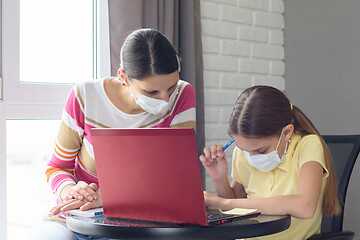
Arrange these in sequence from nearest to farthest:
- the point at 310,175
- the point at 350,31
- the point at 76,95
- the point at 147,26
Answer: the point at 310,175 → the point at 76,95 → the point at 147,26 → the point at 350,31

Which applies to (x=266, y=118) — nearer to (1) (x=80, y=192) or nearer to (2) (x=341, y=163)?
(2) (x=341, y=163)

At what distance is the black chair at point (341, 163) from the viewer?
1.42 meters

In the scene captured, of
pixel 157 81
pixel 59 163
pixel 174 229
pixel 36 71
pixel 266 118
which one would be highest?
pixel 36 71

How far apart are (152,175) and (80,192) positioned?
42cm

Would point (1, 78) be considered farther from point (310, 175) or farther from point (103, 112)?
point (310, 175)

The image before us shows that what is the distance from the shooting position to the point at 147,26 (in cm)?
215

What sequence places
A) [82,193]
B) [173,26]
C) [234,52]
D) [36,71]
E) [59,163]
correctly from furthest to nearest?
[234,52] < [173,26] < [36,71] < [59,163] < [82,193]

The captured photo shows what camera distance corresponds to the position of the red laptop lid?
1003 millimetres

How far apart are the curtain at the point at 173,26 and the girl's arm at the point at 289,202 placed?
1017 millimetres

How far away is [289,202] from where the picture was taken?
4.04ft

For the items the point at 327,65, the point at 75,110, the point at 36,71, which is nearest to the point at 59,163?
the point at 75,110

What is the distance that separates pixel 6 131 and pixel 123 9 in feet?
2.35

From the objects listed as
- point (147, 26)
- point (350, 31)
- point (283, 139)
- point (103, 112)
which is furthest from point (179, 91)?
point (350, 31)

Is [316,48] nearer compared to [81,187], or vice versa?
[81,187]
